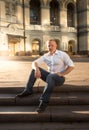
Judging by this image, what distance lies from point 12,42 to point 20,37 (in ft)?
3.76

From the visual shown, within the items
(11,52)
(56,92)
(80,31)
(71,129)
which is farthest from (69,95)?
(80,31)

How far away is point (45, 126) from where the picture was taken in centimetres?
549

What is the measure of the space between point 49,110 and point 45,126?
0.52 m

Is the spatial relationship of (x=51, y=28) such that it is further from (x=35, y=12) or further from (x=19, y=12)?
(x=19, y=12)

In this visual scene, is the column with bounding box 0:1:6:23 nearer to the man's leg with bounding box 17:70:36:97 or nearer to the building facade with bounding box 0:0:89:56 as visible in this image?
the building facade with bounding box 0:0:89:56

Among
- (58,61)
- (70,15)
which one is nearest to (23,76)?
(58,61)

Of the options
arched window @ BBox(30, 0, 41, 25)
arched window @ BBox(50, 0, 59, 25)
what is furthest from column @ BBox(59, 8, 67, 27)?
arched window @ BBox(30, 0, 41, 25)

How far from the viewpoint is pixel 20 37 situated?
123 ft

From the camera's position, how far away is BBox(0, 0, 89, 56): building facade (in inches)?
1430

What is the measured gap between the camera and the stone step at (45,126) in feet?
17.6

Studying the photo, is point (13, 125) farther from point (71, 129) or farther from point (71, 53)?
point (71, 53)

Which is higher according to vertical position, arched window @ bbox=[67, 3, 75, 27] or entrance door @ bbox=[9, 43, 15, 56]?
arched window @ bbox=[67, 3, 75, 27]

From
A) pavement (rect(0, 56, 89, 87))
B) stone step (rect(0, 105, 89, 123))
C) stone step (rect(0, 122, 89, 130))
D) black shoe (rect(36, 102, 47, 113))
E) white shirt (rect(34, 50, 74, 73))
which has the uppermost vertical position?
white shirt (rect(34, 50, 74, 73))

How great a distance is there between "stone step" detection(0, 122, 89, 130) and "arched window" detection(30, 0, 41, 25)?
3548 cm
